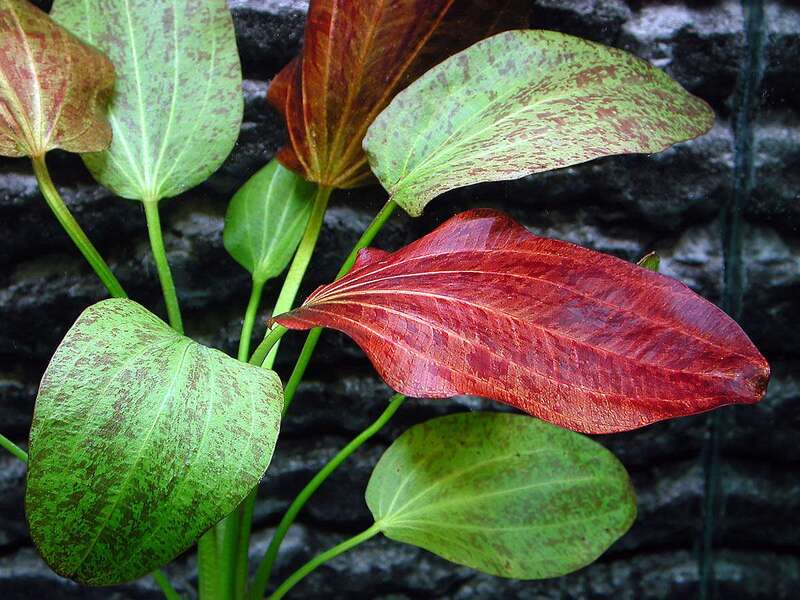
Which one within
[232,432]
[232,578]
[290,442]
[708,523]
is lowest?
[708,523]

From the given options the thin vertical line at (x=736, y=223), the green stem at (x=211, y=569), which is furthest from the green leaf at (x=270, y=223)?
the thin vertical line at (x=736, y=223)

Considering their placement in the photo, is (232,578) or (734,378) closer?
(734,378)

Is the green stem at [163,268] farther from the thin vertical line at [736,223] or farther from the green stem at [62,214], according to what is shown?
the thin vertical line at [736,223]

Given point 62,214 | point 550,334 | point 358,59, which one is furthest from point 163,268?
point 550,334

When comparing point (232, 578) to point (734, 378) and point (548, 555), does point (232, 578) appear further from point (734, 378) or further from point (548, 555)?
point (734, 378)

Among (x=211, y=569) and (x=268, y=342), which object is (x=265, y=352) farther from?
(x=211, y=569)

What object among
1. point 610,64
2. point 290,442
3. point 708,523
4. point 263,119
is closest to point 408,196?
point 610,64
